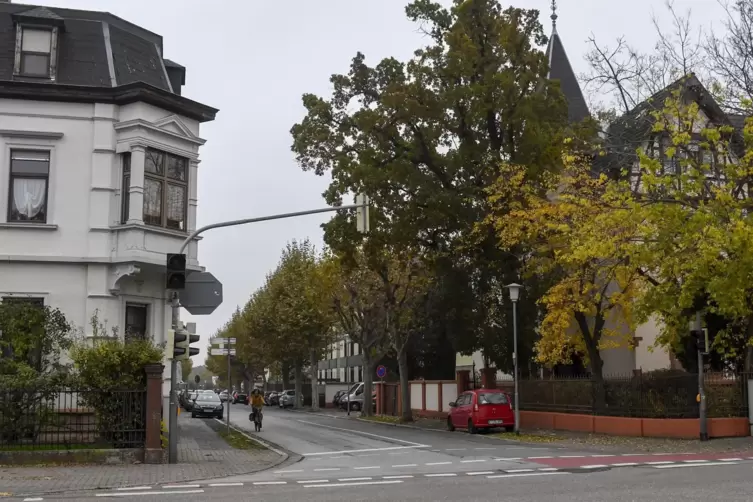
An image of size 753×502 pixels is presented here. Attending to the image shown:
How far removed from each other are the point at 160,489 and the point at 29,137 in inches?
484

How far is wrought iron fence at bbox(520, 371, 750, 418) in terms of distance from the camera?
25859 mm

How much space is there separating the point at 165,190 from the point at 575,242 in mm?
11779

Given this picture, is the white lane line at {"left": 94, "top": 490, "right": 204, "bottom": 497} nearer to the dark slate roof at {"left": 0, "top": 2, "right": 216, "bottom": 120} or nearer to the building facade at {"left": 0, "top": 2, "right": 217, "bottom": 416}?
the building facade at {"left": 0, "top": 2, "right": 217, "bottom": 416}

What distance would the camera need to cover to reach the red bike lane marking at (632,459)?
60.2 ft

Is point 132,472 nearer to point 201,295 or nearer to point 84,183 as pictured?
point 201,295

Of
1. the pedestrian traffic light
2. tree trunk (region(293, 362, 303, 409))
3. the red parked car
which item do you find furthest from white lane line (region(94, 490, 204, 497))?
tree trunk (region(293, 362, 303, 409))

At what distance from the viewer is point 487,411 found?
3112 cm

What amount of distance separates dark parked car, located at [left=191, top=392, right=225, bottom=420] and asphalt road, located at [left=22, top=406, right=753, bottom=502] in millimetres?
27893

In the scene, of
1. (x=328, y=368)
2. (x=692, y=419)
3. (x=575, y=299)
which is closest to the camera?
(x=692, y=419)

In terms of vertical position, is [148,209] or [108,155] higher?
[108,155]

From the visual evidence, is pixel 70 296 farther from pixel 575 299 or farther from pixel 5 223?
pixel 575 299

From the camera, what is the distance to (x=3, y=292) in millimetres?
22766

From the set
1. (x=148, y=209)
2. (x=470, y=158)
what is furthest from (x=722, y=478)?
(x=470, y=158)

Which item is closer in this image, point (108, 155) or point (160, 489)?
point (160, 489)
